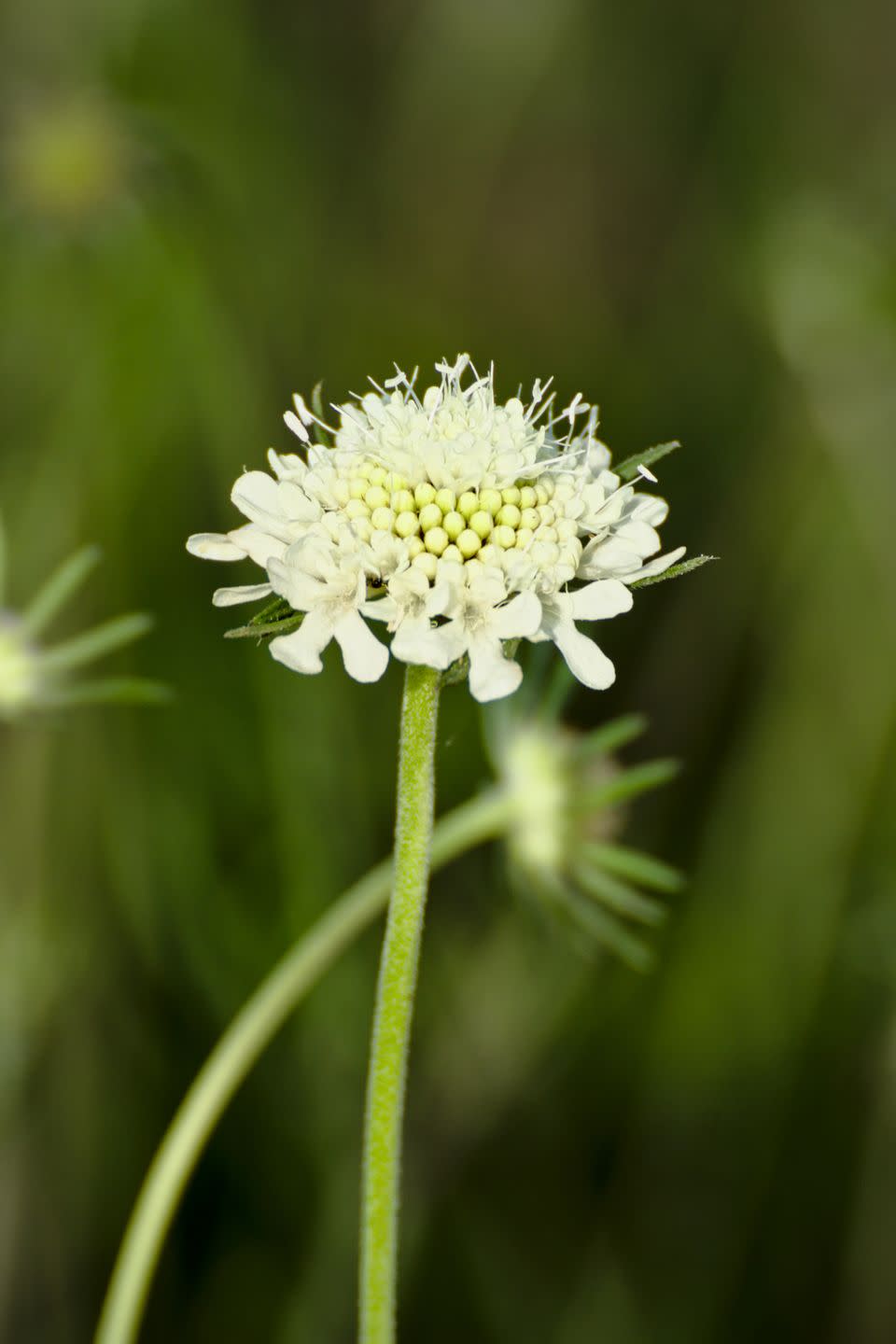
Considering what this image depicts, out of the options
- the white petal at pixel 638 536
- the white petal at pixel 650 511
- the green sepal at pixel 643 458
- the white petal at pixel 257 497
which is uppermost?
the white petal at pixel 257 497

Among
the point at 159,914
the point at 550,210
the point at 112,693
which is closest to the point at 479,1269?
the point at 159,914

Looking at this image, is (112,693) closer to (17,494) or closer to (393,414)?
(393,414)

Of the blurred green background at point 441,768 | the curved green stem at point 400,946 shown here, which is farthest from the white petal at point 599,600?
the blurred green background at point 441,768

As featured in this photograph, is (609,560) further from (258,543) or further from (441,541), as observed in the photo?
(258,543)

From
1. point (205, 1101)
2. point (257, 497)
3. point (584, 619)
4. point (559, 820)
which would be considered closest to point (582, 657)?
point (584, 619)

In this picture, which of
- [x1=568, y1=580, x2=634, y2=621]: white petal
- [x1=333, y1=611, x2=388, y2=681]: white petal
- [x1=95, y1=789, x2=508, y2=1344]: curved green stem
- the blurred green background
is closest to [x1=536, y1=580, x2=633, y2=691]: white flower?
[x1=568, y1=580, x2=634, y2=621]: white petal

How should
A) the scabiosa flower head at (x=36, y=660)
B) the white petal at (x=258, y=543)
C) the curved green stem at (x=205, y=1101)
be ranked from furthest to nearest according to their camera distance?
the scabiosa flower head at (x=36, y=660) → the curved green stem at (x=205, y=1101) → the white petal at (x=258, y=543)

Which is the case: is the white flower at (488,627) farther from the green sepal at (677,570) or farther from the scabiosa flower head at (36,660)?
the scabiosa flower head at (36,660)
